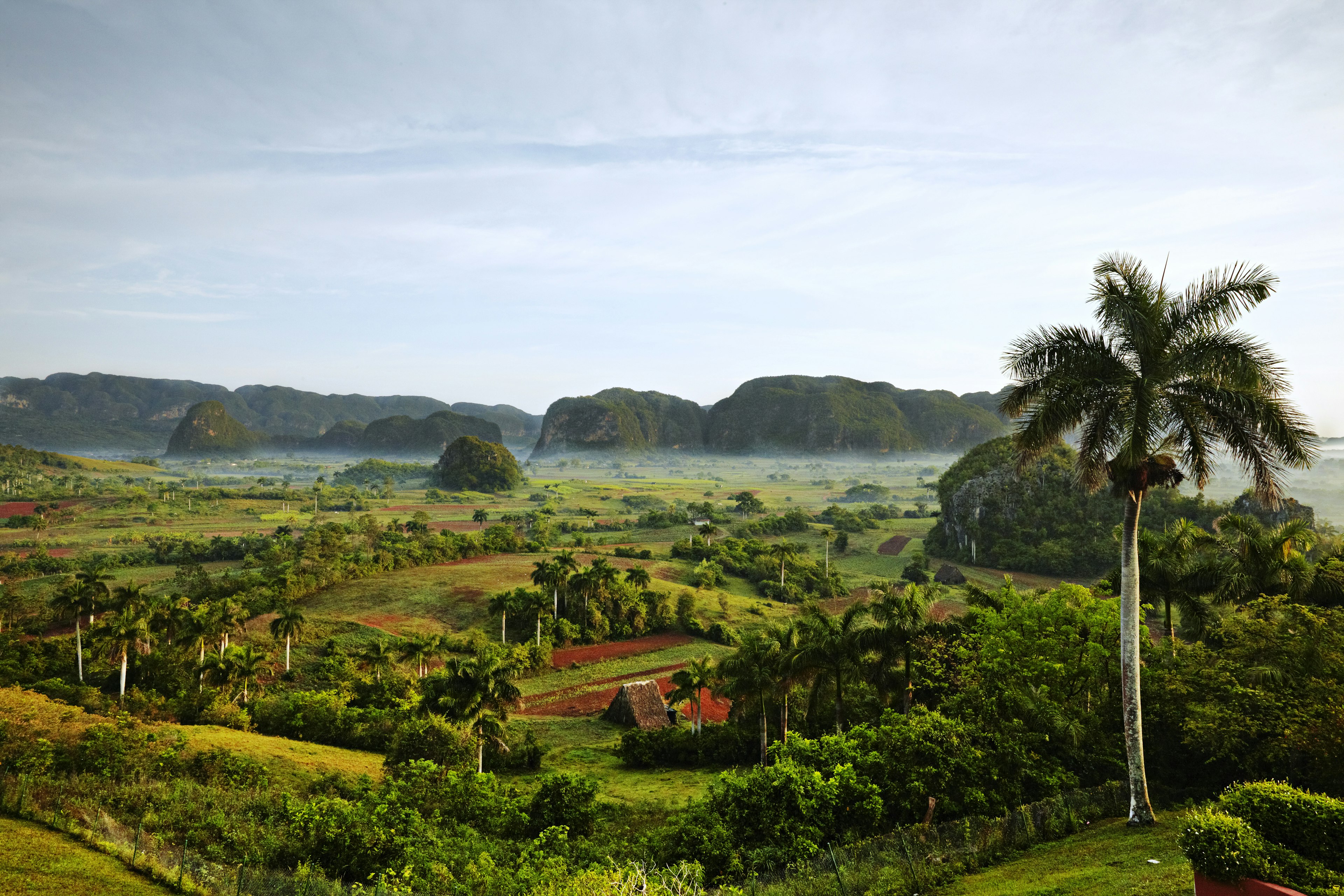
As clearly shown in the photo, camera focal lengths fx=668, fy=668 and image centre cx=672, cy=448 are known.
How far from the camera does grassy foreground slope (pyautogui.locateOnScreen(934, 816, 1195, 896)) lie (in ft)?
36.8

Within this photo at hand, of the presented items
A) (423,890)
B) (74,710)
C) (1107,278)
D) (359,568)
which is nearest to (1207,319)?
(1107,278)

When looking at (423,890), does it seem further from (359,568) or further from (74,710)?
(359,568)

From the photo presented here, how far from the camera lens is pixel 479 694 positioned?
87.0ft

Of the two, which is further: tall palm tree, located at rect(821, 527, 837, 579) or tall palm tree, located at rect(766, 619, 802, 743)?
tall palm tree, located at rect(821, 527, 837, 579)

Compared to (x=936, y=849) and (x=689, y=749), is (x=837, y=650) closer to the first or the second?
(x=689, y=749)

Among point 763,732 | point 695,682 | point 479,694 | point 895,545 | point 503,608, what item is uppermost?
point 479,694

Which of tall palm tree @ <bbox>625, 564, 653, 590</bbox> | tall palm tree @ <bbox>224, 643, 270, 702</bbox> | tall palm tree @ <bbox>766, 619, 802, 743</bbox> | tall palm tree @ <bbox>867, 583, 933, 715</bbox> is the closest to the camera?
tall palm tree @ <bbox>867, 583, 933, 715</bbox>

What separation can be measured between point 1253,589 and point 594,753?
28.1m

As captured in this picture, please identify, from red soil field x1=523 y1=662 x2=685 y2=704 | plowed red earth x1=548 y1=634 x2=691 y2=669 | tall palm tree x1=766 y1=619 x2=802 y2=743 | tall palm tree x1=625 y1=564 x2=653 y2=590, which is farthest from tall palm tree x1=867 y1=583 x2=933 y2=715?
tall palm tree x1=625 y1=564 x2=653 y2=590

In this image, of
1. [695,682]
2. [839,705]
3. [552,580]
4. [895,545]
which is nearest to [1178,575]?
[839,705]

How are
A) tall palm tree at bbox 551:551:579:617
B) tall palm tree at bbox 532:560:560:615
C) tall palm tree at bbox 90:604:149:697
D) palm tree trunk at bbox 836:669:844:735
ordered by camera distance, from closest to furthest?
palm tree trunk at bbox 836:669:844:735
tall palm tree at bbox 90:604:149:697
tall palm tree at bbox 532:560:560:615
tall palm tree at bbox 551:551:579:617

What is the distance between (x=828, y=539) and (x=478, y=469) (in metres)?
115

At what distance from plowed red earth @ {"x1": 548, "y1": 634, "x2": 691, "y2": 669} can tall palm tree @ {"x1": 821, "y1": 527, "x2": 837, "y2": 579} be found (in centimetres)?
2792

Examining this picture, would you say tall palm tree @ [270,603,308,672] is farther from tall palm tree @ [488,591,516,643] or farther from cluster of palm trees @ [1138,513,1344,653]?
cluster of palm trees @ [1138,513,1344,653]
